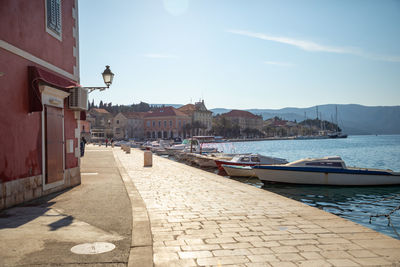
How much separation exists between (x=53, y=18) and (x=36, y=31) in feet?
4.21

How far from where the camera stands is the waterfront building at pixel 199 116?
13304 centimetres

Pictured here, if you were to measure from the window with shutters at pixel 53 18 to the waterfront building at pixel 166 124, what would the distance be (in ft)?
370

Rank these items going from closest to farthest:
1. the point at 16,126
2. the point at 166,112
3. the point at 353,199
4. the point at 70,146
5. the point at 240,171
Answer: the point at 16,126 < the point at 70,146 < the point at 353,199 < the point at 240,171 < the point at 166,112

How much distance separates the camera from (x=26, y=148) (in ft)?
28.1

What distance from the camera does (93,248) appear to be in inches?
192

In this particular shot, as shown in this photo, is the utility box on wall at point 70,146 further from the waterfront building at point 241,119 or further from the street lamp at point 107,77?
the waterfront building at point 241,119

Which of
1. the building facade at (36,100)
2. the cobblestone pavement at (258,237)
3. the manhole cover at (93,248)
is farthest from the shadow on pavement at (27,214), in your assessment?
the cobblestone pavement at (258,237)

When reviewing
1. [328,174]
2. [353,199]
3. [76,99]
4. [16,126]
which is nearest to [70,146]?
[76,99]

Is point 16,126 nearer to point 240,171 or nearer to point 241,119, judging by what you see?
point 240,171

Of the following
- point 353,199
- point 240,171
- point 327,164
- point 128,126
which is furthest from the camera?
point 128,126

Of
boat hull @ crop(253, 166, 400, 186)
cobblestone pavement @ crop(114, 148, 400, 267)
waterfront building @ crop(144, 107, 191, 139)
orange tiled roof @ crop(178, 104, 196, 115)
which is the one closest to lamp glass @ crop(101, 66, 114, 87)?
cobblestone pavement @ crop(114, 148, 400, 267)

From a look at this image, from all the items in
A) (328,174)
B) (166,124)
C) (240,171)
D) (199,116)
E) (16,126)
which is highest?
(199,116)

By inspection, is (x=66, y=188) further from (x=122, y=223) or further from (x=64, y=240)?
(x=64, y=240)

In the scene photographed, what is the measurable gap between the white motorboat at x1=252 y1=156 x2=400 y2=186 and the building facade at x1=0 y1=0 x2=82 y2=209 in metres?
12.8
